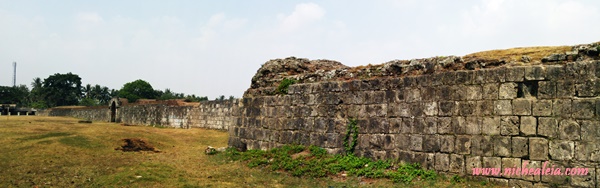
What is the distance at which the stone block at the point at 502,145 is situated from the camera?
763cm

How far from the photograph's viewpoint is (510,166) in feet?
24.9

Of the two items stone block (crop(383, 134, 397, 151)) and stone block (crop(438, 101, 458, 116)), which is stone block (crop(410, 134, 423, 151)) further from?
stone block (crop(438, 101, 458, 116))

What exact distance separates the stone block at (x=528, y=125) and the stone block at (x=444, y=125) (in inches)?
55.4

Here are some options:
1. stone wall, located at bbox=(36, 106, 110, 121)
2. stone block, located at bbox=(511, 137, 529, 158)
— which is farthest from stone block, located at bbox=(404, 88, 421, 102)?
stone wall, located at bbox=(36, 106, 110, 121)

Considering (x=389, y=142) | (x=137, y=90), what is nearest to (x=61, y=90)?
(x=137, y=90)

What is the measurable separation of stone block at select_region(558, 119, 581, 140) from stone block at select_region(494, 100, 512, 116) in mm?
872

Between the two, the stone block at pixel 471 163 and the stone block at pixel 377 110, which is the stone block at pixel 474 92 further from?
the stone block at pixel 377 110

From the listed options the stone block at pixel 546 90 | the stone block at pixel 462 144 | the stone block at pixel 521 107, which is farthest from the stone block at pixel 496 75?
the stone block at pixel 462 144

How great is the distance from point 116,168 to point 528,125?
961 centimetres

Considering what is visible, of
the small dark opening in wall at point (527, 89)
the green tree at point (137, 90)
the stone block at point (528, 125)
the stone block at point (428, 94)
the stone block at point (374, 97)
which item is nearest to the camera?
the stone block at point (528, 125)

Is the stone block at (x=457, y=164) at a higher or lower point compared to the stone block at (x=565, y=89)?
lower

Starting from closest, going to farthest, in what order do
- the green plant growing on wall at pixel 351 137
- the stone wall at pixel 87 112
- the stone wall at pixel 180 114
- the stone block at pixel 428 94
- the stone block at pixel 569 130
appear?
the stone block at pixel 569 130 < the stone block at pixel 428 94 < the green plant growing on wall at pixel 351 137 < the stone wall at pixel 180 114 < the stone wall at pixel 87 112

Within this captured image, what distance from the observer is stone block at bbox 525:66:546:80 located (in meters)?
7.37

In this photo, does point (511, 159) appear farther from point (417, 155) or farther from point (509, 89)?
point (417, 155)
